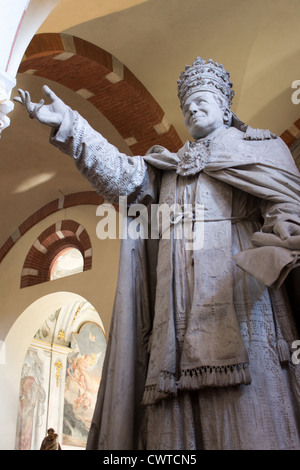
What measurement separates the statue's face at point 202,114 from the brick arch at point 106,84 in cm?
352

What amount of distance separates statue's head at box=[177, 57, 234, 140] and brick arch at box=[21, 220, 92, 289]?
611 centimetres

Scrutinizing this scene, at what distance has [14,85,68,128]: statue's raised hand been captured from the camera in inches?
75.1

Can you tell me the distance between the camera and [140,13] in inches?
209

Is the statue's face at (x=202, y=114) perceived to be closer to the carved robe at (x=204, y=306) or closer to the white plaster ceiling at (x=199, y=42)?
the carved robe at (x=204, y=306)

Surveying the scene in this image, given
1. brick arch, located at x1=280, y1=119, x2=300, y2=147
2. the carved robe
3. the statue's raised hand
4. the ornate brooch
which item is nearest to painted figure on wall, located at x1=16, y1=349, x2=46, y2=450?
brick arch, located at x1=280, y1=119, x2=300, y2=147

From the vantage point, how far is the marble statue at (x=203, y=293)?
1712mm

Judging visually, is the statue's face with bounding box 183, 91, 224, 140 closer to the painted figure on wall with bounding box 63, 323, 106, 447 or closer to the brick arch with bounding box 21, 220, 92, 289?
the brick arch with bounding box 21, 220, 92, 289

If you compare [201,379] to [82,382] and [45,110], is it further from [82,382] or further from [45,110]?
[82,382]

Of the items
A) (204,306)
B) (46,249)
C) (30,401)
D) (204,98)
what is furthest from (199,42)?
(30,401)

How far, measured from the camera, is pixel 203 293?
1.91m

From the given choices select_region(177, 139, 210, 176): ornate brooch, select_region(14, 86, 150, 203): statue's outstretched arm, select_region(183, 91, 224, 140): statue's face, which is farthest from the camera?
select_region(183, 91, 224, 140): statue's face

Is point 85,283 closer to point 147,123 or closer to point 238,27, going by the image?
point 147,123
